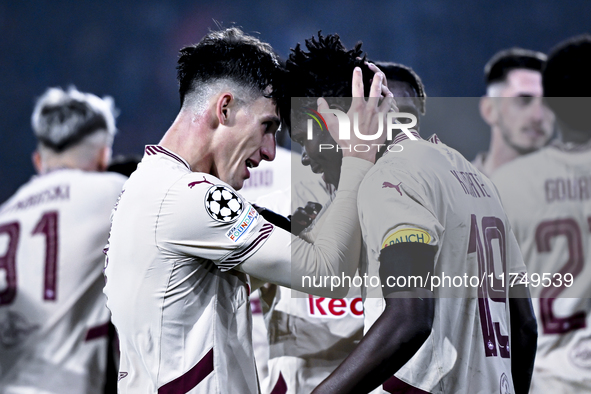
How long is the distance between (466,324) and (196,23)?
587cm

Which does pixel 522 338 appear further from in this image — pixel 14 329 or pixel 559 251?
pixel 14 329

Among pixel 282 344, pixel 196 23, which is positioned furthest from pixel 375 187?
pixel 196 23

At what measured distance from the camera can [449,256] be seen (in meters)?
1.46

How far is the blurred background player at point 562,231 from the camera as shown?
302 centimetres

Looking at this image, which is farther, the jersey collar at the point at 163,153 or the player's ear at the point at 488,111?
the player's ear at the point at 488,111

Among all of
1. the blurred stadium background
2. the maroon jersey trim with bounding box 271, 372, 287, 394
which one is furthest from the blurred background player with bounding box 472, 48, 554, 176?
the maroon jersey trim with bounding box 271, 372, 287, 394

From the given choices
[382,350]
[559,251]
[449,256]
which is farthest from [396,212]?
[559,251]

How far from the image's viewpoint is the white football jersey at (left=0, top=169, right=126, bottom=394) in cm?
354

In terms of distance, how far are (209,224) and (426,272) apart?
551 mm

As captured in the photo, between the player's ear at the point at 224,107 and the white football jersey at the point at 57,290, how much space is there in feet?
6.73

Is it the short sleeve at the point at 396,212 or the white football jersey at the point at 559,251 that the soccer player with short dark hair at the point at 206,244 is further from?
the white football jersey at the point at 559,251

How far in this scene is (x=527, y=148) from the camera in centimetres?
426

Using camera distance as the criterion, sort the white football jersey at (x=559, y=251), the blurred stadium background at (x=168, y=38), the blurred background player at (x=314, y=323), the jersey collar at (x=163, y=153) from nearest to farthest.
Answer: the jersey collar at (x=163, y=153), the blurred background player at (x=314, y=323), the white football jersey at (x=559, y=251), the blurred stadium background at (x=168, y=38)

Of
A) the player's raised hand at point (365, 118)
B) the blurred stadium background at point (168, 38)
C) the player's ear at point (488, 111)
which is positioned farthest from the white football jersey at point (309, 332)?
the blurred stadium background at point (168, 38)
